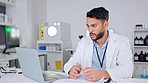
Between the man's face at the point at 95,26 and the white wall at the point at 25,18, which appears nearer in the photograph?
the man's face at the point at 95,26

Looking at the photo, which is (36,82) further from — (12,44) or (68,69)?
(12,44)

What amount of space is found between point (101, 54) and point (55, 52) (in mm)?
2558

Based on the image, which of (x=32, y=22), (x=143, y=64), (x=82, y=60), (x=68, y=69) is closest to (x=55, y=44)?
(x=32, y=22)

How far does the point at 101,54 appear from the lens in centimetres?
150

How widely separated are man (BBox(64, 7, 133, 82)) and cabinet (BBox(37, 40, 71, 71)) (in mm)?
2255

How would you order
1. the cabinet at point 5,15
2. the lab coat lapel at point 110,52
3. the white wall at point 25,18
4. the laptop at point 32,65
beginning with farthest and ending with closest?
the white wall at point 25,18 < the cabinet at point 5,15 < the lab coat lapel at point 110,52 < the laptop at point 32,65

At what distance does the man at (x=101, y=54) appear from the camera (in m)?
1.17

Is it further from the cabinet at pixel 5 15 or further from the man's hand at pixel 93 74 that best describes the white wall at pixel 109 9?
the man's hand at pixel 93 74

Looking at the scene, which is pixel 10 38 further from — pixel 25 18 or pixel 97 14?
pixel 97 14

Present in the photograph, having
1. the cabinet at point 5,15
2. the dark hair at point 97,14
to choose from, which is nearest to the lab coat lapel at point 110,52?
the dark hair at point 97,14

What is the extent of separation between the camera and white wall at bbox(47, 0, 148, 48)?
381cm

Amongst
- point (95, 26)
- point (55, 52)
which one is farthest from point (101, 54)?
point (55, 52)

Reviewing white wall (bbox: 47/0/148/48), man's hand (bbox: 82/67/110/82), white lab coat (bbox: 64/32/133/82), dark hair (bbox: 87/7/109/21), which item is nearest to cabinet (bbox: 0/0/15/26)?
white wall (bbox: 47/0/148/48)

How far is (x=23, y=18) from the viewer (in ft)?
11.9
